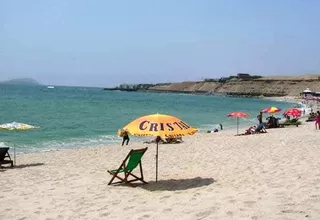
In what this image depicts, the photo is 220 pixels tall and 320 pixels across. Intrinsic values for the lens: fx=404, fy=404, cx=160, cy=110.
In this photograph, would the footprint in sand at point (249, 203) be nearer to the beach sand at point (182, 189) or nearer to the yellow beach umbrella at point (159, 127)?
the beach sand at point (182, 189)

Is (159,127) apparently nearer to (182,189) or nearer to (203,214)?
(182,189)

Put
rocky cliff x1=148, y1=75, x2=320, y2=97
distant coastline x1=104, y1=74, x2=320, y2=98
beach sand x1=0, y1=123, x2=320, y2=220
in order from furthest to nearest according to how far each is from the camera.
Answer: distant coastline x1=104, y1=74, x2=320, y2=98
rocky cliff x1=148, y1=75, x2=320, y2=97
beach sand x1=0, y1=123, x2=320, y2=220

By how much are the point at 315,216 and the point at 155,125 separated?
157 inches

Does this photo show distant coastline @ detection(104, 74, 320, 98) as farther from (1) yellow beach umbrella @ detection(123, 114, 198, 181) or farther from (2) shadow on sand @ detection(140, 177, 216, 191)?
(1) yellow beach umbrella @ detection(123, 114, 198, 181)

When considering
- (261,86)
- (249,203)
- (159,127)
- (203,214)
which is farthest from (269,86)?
(203,214)

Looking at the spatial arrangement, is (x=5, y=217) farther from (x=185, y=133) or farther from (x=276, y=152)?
(x=276, y=152)

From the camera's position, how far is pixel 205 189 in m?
8.33

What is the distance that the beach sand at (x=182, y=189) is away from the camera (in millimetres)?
6402

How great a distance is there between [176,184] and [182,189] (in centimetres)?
69

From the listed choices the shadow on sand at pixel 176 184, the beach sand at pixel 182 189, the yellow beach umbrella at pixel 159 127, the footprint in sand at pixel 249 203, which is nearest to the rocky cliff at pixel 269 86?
the beach sand at pixel 182 189

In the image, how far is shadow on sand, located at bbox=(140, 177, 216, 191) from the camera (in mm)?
8781

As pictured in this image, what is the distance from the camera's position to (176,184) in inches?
364

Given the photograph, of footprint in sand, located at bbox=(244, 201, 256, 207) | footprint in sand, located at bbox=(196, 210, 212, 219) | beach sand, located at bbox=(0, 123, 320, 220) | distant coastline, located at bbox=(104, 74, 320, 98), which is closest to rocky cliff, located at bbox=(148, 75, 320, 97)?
distant coastline, located at bbox=(104, 74, 320, 98)

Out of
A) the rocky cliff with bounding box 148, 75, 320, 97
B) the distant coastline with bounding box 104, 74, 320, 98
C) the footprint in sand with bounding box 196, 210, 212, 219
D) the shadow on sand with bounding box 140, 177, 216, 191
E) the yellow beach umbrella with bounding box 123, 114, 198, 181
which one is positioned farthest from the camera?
the distant coastline with bounding box 104, 74, 320, 98
